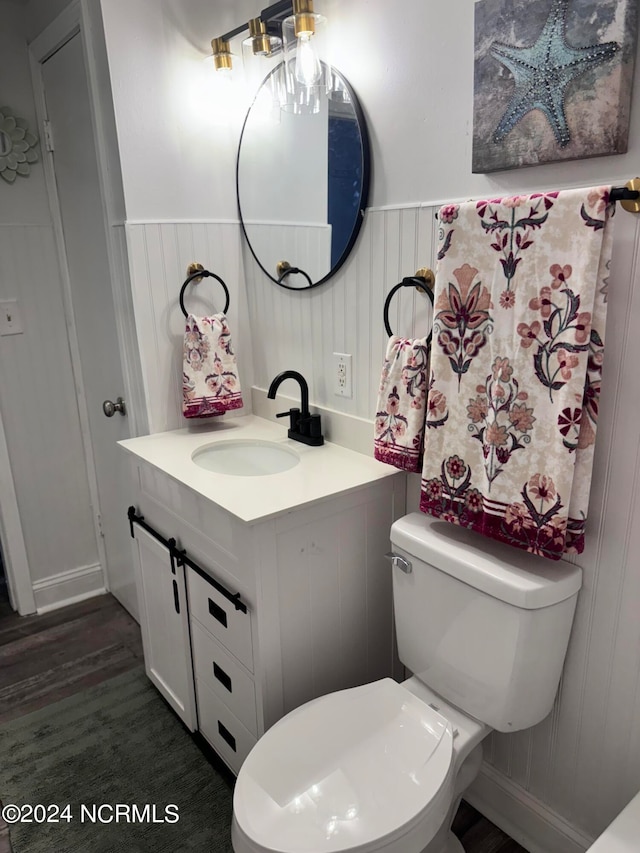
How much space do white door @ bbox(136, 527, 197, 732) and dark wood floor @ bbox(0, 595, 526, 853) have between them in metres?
0.28

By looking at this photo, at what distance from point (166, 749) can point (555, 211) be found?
1726mm

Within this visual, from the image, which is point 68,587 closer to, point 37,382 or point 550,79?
point 37,382

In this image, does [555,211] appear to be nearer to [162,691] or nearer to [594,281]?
[594,281]

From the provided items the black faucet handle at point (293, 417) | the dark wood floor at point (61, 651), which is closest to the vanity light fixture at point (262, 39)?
the black faucet handle at point (293, 417)

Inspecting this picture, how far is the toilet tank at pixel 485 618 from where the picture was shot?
121 cm

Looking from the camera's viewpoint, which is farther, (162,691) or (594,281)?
(162,691)

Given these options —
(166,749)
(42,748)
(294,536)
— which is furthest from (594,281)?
(42,748)

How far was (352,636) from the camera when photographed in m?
1.59

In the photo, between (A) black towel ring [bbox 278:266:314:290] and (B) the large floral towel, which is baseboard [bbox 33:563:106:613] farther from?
(B) the large floral towel

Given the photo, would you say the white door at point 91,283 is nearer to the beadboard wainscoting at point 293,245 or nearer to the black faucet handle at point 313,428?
the beadboard wainscoting at point 293,245

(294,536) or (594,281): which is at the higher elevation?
(594,281)

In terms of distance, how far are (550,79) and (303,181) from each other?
75cm

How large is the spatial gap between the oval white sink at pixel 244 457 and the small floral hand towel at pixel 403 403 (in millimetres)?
408

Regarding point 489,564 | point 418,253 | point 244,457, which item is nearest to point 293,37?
point 418,253
